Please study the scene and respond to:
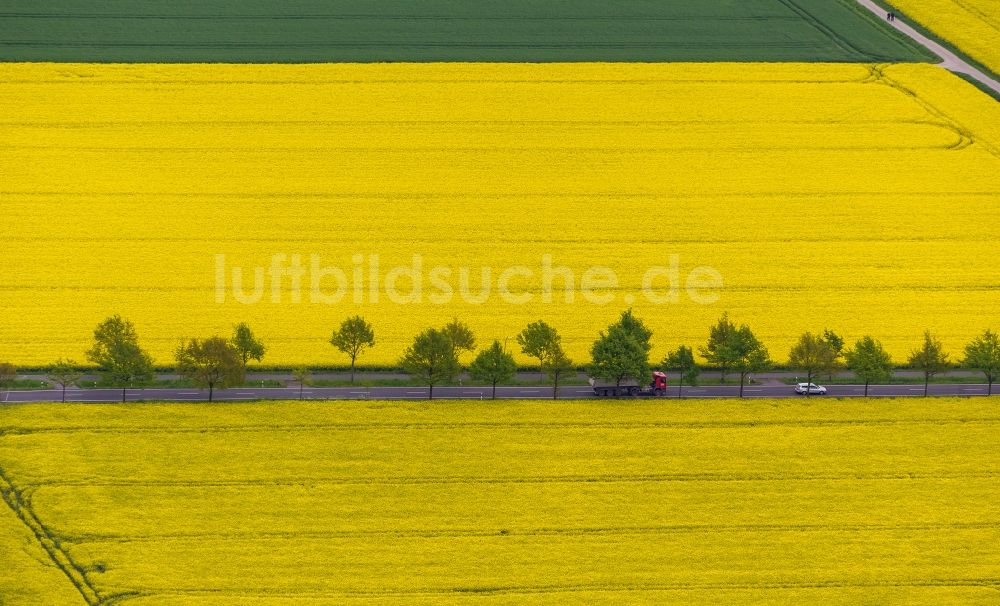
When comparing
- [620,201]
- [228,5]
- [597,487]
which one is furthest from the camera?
[228,5]

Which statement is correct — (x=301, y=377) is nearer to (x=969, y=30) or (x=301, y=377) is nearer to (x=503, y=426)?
(x=503, y=426)

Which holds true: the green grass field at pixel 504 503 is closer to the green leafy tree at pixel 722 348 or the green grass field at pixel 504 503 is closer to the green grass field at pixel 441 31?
the green leafy tree at pixel 722 348

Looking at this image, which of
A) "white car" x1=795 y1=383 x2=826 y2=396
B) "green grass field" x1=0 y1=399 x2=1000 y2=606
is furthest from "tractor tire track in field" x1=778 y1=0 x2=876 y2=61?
"green grass field" x1=0 y1=399 x2=1000 y2=606

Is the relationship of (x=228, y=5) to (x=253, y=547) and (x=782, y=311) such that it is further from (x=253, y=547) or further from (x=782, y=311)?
(x=253, y=547)

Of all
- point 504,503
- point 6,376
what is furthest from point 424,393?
point 6,376

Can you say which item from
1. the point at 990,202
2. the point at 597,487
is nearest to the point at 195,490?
the point at 597,487

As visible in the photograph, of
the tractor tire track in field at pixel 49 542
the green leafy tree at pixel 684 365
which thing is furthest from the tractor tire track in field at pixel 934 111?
the tractor tire track in field at pixel 49 542
